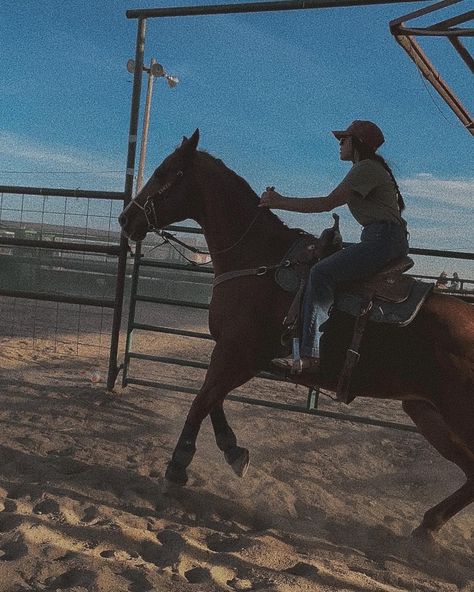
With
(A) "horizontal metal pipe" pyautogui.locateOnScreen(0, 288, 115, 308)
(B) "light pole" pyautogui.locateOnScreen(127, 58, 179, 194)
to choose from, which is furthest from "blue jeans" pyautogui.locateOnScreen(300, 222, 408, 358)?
(B) "light pole" pyautogui.locateOnScreen(127, 58, 179, 194)

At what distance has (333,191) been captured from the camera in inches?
135

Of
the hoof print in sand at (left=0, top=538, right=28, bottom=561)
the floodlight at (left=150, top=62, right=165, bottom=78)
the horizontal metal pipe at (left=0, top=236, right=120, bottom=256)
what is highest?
the floodlight at (left=150, top=62, right=165, bottom=78)

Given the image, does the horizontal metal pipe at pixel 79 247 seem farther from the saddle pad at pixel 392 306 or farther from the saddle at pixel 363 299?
the saddle pad at pixel 392 306

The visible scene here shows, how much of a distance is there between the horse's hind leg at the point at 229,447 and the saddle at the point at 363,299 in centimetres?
88

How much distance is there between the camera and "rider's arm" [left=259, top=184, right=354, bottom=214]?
11.2 ft

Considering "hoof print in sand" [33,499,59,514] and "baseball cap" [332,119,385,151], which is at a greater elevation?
"baseball cap" [332,119,385,151]

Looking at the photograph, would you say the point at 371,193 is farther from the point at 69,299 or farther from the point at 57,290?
the point at 57,290

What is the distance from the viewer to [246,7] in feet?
17.9

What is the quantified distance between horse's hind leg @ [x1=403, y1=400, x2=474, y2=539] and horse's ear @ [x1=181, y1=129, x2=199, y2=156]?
7.85 feet

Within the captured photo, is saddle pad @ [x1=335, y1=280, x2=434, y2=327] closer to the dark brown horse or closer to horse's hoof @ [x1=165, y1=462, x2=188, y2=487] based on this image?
the dark brown horse

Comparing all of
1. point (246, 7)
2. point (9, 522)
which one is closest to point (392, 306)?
point (9, 522)

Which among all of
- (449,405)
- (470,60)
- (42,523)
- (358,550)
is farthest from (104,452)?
(470,60)

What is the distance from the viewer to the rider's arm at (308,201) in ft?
11.2

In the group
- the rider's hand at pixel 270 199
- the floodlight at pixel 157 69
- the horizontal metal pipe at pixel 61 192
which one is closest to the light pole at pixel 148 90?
the floodlight at pixel 157 69
